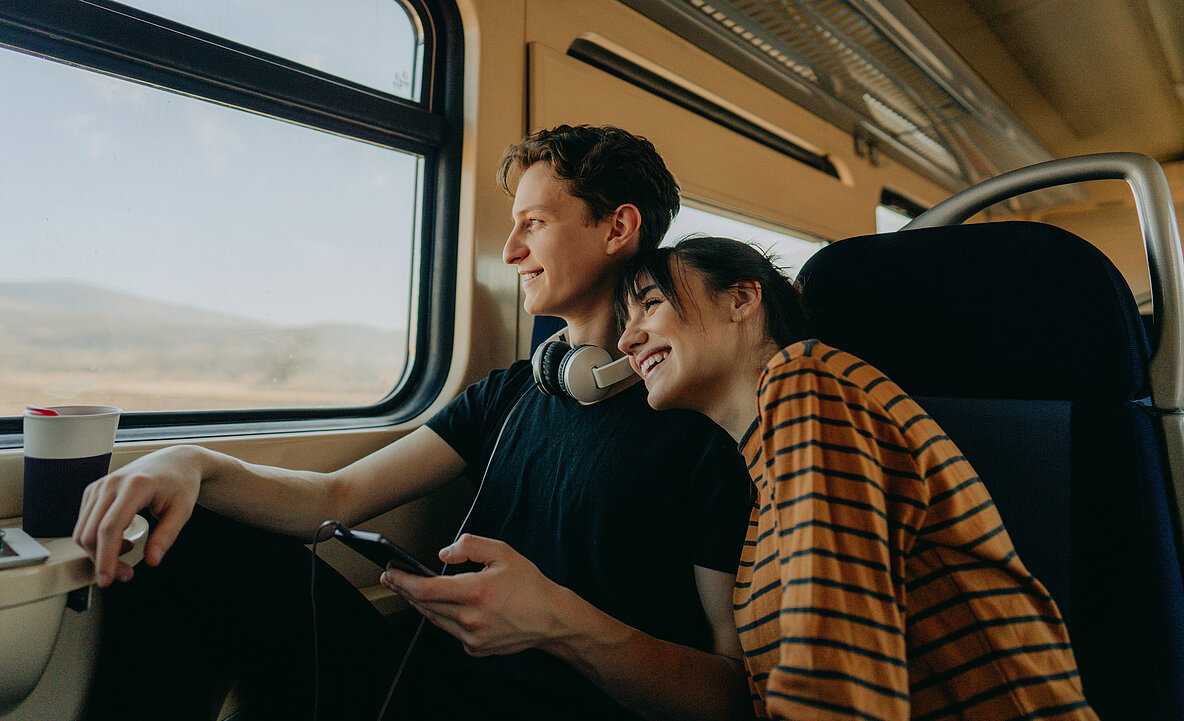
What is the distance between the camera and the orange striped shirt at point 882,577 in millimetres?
621

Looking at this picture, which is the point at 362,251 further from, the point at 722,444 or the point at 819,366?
the point at 819,366

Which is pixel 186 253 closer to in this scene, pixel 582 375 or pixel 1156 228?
pixel 582 375

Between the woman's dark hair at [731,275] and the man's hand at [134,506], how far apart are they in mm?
799

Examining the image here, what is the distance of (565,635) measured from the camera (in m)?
0.85

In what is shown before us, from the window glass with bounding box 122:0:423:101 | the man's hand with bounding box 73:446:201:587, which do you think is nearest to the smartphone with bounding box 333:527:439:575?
the man's hand with bounding box 73:446:201:587

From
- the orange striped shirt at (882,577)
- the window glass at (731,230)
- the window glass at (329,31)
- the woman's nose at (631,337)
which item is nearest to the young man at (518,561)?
the woman's nose at (631,337)

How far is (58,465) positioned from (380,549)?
52 cm

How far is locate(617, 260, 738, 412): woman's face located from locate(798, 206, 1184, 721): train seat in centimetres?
20

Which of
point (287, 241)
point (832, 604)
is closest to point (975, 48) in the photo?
point (287, 241)

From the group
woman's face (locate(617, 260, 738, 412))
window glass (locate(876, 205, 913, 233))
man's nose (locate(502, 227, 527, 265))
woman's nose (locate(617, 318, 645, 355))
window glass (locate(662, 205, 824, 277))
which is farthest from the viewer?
window glass (locate(876, 205, 913, 233))

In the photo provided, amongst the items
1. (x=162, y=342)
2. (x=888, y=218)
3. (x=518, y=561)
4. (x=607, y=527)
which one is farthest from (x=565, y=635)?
(x=888, y=218)

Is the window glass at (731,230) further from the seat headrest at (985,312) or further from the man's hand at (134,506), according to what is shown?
the man's hand at (134,506)

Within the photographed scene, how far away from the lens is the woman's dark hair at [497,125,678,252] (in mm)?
1386

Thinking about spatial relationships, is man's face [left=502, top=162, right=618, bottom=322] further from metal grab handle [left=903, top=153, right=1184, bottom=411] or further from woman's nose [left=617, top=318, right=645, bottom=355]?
metal grab handle [left=903, top=153, right=1184, bottom=411]
